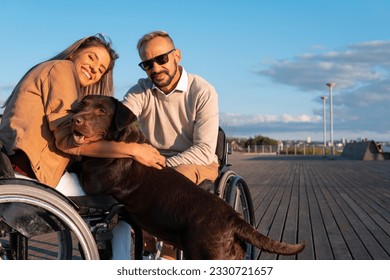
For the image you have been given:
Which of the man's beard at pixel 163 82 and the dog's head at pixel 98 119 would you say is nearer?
the dog's head at pixel 98 119

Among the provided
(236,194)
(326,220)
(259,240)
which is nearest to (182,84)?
(236,194)

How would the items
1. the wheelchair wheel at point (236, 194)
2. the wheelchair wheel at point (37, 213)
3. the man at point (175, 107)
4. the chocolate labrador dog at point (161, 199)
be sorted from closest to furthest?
the wheelchair wheel at point (37, 213) → the chocolate labrador dog at point (161, 199) → the man at point (175, 107) → the wheelchair wheel at point (236, 194)

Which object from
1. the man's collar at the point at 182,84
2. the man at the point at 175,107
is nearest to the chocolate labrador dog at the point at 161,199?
the man at the point at 175,107

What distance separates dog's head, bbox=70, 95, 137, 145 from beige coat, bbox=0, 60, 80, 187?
67 millimetres

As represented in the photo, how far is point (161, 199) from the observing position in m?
2.73

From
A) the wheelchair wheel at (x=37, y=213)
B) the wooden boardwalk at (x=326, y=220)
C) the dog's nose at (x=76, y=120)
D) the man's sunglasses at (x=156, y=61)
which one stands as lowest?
the wooden boardwalk at (x=326, y=220)

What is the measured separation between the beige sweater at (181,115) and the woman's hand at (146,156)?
651 millimetres

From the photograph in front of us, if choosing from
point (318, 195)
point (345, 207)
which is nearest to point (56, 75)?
point (345, 207)

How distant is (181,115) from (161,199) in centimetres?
109

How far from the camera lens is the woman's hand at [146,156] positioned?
2844mm

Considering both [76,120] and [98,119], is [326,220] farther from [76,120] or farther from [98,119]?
[76,120]

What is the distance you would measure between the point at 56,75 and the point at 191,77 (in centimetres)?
118

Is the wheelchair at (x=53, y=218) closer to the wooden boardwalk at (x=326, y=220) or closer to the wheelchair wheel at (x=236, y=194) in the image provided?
the wooden boardwalk at (x=326, y=220)

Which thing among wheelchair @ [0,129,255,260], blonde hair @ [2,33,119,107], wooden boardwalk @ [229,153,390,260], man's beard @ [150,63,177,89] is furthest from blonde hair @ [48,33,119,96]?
wooden boardwalk @ [229,153,390,260]
